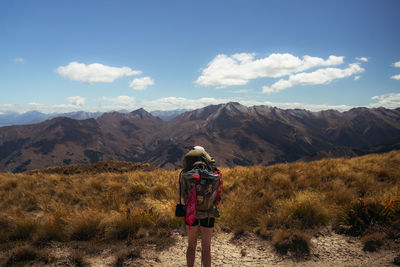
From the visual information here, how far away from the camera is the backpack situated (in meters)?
3.74

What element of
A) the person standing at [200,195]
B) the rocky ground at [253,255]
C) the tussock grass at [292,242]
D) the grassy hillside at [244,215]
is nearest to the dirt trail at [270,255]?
the rocky ground at [253,255]

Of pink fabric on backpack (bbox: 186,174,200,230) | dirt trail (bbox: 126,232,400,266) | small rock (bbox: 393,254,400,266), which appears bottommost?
dirt trail (bbox: 126,232,400,266)

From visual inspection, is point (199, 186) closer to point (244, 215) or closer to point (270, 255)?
point (270, 255)

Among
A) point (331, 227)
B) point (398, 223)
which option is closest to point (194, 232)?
point (331, 227)

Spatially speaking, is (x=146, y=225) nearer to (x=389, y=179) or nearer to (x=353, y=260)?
(x=353, y=260)

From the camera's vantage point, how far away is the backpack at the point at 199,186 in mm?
3740

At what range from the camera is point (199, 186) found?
3.77m

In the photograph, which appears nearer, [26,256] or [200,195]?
[200,195]

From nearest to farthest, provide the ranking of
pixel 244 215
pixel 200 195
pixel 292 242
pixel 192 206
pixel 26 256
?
pixel 192 206
pixel 200 195
pixel 26 256
pixel 292 242
pixel 244 215

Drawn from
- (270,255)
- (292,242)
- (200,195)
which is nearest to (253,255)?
(270,255)

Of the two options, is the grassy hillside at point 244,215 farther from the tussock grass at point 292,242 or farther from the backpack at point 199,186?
the backpack at point 199,186

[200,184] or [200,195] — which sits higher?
[200,184]

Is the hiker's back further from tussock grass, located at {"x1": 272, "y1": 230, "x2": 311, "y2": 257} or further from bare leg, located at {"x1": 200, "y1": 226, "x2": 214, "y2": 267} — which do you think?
tussock grass, located at {"x1": 272, "y1": 230, "x2": 311, "y2": 257}

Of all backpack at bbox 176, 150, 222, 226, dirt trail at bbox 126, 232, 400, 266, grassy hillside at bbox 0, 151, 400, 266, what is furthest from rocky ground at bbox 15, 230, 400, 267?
backpack at bbox 176, 150, 222, 226
